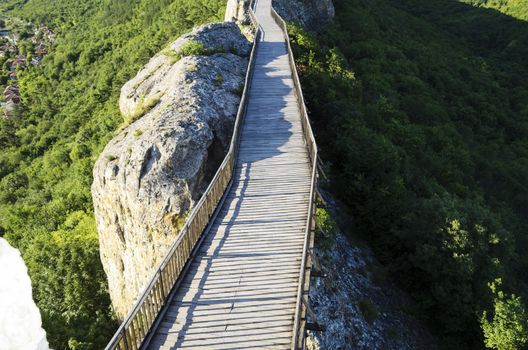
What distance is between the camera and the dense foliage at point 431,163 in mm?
13648

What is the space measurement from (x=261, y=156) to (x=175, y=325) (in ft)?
27.0

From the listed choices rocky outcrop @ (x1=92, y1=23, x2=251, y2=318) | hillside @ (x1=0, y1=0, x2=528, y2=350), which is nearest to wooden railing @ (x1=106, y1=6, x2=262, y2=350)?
rocky outcrop @ (x1=92, y1=23, x2=251, y2=318)

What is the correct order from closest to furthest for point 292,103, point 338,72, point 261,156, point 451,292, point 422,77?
point 451,292 < point 261,156 < point 292,103 < point 338,72 < point 422,77

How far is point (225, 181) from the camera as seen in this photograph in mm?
14102

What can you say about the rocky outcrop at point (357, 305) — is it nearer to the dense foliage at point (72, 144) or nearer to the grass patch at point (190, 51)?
the dense foliage at point (72, 144)

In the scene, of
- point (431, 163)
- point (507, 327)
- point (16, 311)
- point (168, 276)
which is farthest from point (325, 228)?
point (431, 163)

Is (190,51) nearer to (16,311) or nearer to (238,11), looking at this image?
(238,11)

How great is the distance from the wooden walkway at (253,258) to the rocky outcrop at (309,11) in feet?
77.2

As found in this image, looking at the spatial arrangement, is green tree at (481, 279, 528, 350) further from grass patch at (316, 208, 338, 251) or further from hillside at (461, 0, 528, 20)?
hillside at (461, 0, 528, 20)

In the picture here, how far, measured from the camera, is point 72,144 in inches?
2211

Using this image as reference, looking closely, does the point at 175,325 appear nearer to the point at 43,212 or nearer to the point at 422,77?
the point at 43,212

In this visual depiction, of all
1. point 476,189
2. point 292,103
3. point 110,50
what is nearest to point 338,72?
point 292,103

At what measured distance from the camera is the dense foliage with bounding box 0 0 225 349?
65.5ft

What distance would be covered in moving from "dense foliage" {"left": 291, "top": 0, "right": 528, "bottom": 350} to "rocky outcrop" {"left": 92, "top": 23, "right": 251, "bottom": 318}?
519 centimetres
